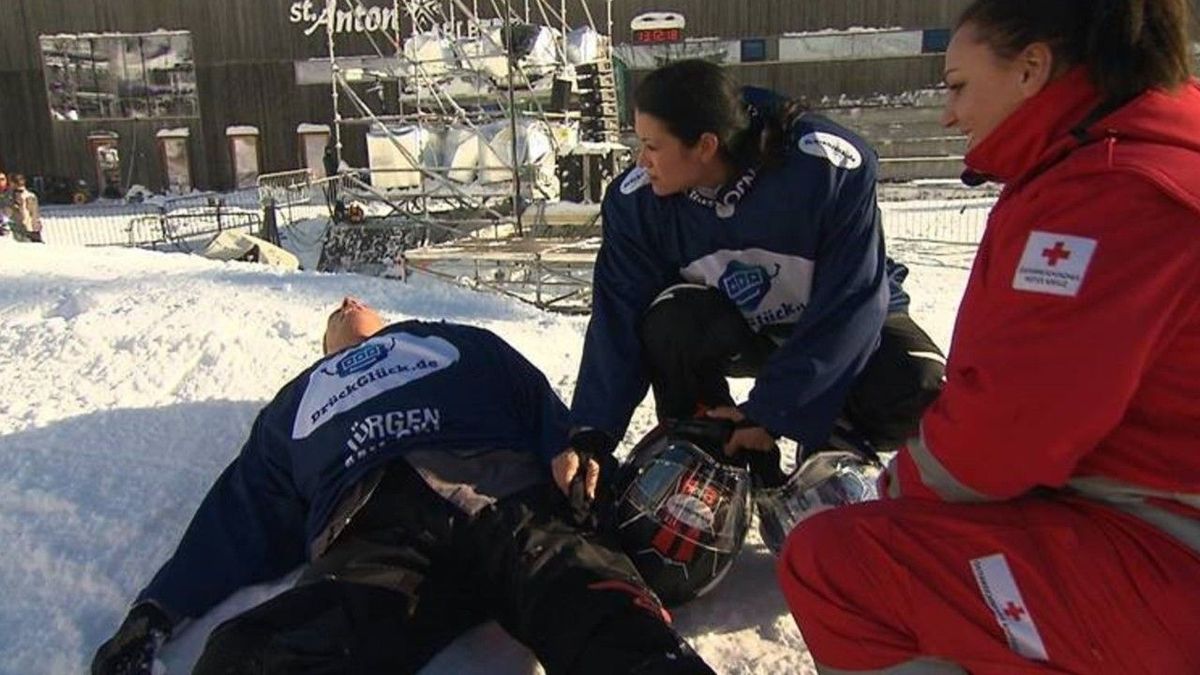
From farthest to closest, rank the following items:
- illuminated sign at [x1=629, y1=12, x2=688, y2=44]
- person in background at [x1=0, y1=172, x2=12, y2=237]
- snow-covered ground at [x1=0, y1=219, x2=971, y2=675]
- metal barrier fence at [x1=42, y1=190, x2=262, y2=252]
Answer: illuminated sign at [x1=629, y1=12, x2=688, y2=44] < metal barrier fence at [x1=42, y1=190, x2=262, y2=252] < person in background at [x1=0, y1=172, x2=12, y2=237] < snow-covered ground at [x1=0, y1=219, x2=971, y2=675]

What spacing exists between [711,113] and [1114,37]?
86cm

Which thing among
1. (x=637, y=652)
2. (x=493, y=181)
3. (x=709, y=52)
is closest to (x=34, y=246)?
(x=637, y=652)

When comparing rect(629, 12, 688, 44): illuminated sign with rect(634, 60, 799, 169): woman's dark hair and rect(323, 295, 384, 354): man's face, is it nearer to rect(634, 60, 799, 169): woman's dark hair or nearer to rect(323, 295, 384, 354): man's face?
rect(323, 295, 384, 354): man's face

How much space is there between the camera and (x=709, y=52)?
2173cm

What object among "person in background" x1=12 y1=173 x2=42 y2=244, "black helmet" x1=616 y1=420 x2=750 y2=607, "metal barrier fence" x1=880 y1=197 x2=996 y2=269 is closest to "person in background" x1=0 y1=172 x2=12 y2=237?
"person in background" x1=12 y1=173 x2=42 y2=244

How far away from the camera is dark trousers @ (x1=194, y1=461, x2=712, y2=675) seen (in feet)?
5.15

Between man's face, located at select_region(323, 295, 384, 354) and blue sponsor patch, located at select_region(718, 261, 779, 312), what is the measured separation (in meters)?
0.94

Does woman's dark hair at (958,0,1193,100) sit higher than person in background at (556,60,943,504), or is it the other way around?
woman's dark hair at (958,0,1193,100)

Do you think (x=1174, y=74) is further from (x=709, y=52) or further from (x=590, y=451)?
(x=709, y=52)

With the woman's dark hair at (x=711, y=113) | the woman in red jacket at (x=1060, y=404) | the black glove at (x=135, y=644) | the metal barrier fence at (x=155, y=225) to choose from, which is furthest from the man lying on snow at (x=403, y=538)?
the metal barrier fence at (x=155, y=225)

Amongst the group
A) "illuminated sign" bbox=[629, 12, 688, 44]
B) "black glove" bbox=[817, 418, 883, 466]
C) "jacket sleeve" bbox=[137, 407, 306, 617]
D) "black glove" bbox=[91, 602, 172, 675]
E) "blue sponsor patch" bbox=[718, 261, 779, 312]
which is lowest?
"black glove" bbox=[91, 602, 172, 675]

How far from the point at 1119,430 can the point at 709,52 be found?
70.6 feet

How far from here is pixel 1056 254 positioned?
3.74 feet

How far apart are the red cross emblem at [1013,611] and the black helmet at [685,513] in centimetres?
78
